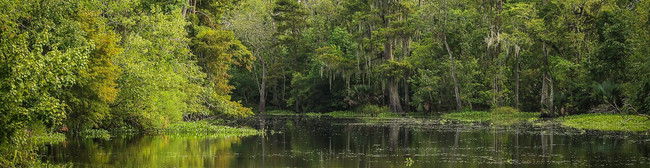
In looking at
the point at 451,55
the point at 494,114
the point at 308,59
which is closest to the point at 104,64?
the point at 494,114

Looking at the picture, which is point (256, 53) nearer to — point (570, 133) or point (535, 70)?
point (535, 70)

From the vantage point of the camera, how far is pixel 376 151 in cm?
1966

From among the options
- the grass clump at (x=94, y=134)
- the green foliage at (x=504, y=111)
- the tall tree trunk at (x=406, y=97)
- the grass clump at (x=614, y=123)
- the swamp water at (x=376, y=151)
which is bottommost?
the swamp water at (x=376, y=151)

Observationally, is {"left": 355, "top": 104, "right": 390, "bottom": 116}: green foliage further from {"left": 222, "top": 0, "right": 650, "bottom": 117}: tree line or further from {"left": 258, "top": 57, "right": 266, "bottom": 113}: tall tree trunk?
{"left": 258, "top": 57, "right": 266, "bottom": 113}: tall tree trunk

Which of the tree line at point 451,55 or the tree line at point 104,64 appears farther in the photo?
the tree line at point 451,55

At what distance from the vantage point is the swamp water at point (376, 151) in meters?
16.0

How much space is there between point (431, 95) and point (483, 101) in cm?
463

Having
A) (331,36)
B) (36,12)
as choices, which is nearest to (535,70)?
(331,36)

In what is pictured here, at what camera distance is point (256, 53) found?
207 ft

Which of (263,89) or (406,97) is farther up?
(263,89)

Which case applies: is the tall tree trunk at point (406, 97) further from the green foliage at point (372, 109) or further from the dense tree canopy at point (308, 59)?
the green foliage at point (372, 109)

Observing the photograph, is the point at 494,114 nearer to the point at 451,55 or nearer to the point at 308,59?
the point at 451,55

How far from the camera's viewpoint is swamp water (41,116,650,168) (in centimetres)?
1602

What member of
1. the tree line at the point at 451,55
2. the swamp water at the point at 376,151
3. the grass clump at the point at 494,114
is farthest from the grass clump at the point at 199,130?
the grass clump at the point at 494,114
